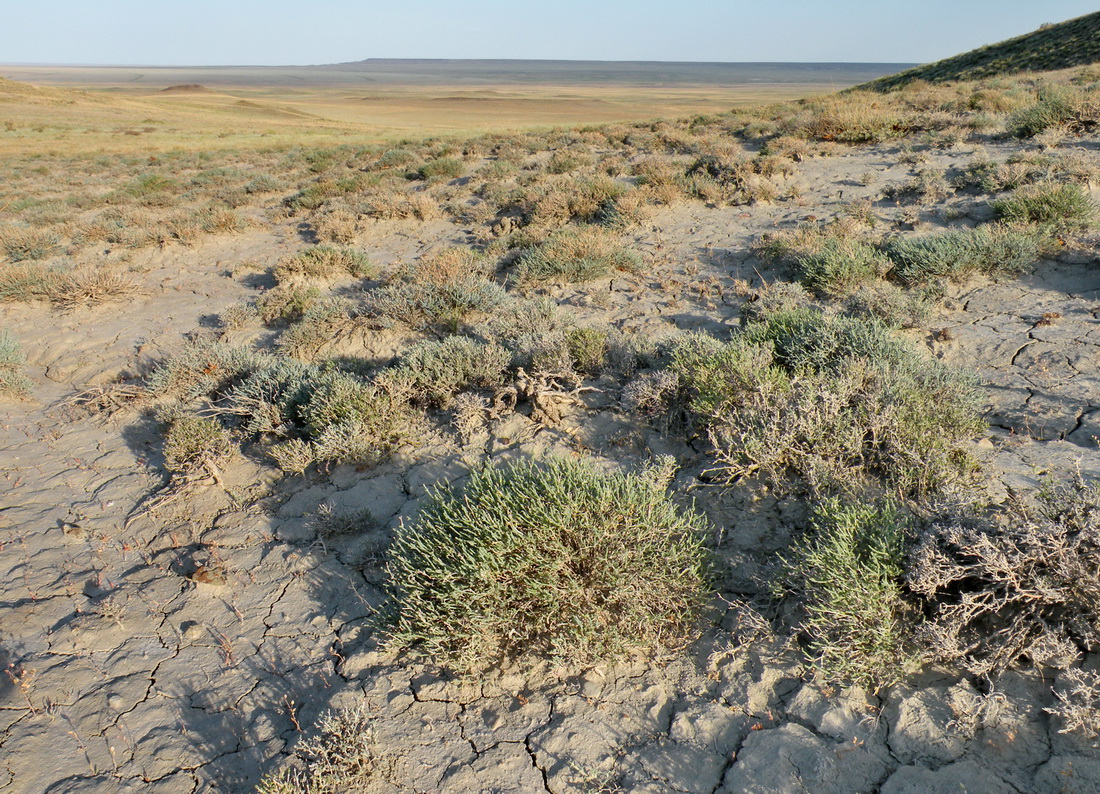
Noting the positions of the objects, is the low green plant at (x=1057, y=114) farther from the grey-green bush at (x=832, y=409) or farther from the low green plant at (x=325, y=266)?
the low green plant at (x=325, y=266)

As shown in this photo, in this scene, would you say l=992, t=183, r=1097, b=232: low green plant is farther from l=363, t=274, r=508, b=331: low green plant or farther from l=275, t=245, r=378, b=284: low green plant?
l=275, t=245, r=378, b=284: low green plant

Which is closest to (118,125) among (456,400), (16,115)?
(16,115)

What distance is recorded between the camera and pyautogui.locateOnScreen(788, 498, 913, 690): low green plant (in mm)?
2500

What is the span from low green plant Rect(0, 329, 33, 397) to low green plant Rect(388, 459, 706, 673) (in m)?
6.11

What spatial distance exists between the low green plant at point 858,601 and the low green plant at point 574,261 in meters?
5.26

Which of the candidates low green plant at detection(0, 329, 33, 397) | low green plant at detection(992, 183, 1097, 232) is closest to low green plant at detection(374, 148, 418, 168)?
low green plant at detection(0, 329, 33, 397)

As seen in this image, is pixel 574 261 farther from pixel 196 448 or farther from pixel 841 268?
pixel 196 448

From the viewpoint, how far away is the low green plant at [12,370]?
21.2 ft

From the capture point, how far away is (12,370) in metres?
6.90

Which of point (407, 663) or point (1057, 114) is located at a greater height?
point (1057, 114)

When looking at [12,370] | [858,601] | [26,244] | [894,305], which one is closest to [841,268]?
[894,305]

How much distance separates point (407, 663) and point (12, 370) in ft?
22.8

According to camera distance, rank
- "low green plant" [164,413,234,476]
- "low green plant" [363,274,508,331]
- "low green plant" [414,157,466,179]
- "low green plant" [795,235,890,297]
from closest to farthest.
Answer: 1. "low green plant" [164,413,234,476]
2. "low green plant" [795,235,890,297]
3. "low green plant" [363,274,508,331]
4. "low green plant" [414,157,466,179]

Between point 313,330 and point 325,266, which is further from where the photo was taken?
point 325,266
